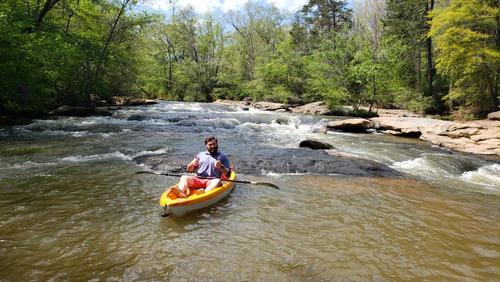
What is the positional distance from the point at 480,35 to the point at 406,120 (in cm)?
633

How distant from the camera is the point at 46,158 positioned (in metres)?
9.47

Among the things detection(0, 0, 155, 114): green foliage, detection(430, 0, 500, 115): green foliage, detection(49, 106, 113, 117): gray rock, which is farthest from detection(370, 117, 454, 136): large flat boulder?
detection(49, 106, 113, 117): gray rock

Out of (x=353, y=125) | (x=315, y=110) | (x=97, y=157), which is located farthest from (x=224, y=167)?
(x=315, y=110)

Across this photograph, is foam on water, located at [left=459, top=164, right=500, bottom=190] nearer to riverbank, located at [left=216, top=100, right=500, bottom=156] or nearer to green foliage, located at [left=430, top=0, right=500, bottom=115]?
riverbank, located at [left=216, top=100, right=500, bottom=156]

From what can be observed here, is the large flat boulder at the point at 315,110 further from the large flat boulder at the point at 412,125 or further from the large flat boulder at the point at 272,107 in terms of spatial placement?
the large flat boulder at the point at 412,125

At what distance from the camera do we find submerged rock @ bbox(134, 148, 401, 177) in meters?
9.03

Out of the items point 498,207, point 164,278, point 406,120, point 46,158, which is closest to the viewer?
point 164,278

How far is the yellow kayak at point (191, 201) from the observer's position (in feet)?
18.4

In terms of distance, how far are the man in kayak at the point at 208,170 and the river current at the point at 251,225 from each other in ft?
1.62

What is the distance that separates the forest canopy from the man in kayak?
36.1 ft

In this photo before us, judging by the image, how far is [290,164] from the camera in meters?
9.51

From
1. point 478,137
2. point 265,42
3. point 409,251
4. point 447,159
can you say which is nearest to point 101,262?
point 409,251

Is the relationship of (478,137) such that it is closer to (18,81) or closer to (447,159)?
(447,159)

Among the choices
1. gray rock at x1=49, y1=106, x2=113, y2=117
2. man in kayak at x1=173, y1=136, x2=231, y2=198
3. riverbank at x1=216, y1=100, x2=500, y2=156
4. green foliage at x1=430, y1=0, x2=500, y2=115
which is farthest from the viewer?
gray rock at x1=49, y1=106, x2=113, y2=117
